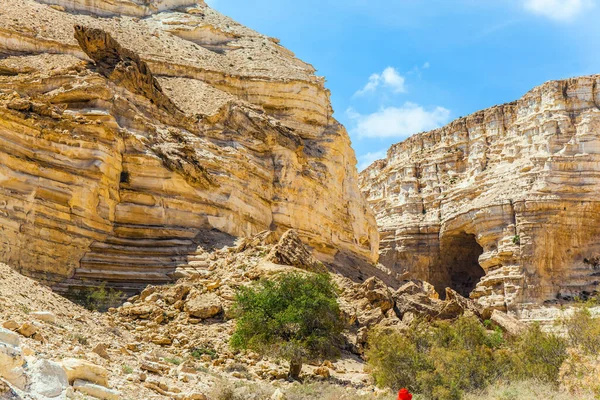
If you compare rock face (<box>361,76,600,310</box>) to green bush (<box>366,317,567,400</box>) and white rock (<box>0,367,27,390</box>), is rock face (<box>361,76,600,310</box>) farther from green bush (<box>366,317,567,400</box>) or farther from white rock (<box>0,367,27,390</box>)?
white rock (<box>0,367,27,390</box>)

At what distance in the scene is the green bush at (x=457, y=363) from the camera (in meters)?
17.7

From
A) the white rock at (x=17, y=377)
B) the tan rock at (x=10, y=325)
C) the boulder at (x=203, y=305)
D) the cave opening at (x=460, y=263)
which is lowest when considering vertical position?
the white rock at (x=17, y=377)

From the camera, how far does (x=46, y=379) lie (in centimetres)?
938

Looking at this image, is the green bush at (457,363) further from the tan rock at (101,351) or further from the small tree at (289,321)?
the tan rock at (101,351)

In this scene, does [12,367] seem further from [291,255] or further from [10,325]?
[291,255]

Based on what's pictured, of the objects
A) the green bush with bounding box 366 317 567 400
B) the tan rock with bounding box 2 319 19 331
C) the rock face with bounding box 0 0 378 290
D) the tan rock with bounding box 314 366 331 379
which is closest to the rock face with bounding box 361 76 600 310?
the rock face with bounding box 0 0 378 290

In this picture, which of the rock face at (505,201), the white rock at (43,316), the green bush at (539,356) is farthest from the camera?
the rock face at (505,201)

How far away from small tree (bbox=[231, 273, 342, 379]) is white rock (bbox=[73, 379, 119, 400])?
8583 mm

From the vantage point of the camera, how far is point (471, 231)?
6531 cm

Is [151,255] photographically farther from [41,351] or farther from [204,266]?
[41,351]

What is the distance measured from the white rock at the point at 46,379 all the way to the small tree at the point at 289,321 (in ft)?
31.9

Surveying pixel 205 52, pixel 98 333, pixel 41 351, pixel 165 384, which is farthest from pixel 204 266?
pixel 205 52

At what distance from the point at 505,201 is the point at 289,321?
45.1m

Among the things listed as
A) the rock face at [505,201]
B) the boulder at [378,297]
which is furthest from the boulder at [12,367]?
the rock face at [505,201]
